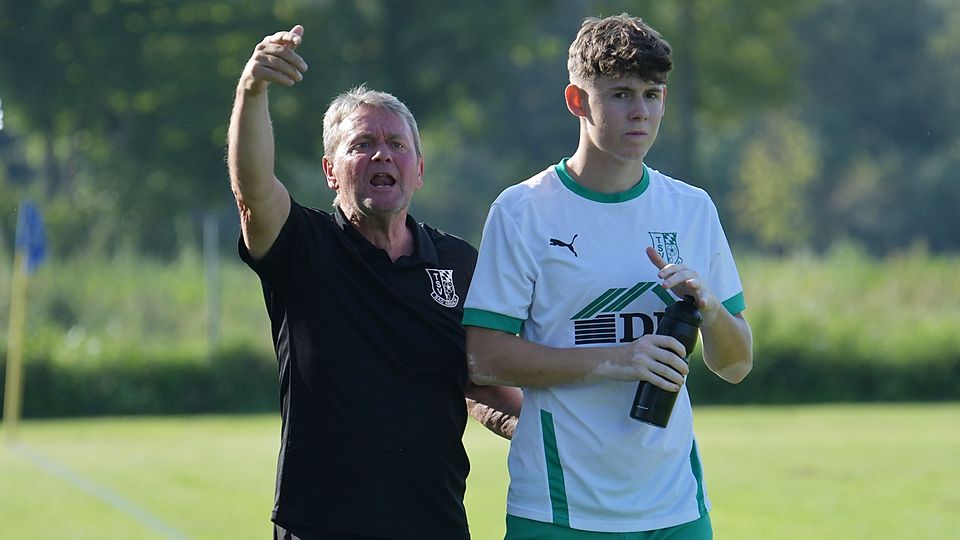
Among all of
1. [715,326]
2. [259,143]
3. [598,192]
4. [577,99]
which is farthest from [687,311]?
[259,143]

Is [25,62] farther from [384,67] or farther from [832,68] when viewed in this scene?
Result: [832,68]

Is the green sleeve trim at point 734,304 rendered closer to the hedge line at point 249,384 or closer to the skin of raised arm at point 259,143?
the skin of raised arm at point 259,143

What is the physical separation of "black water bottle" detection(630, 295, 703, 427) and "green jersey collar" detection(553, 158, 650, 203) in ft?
1.15

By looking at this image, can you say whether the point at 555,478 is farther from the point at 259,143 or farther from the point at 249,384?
the point at 249,384

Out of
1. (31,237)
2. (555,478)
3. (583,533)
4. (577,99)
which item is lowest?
(583,533)

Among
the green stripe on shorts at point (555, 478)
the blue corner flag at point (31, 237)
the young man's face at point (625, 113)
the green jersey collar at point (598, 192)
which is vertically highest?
the blue corner flag at point (31, 237)

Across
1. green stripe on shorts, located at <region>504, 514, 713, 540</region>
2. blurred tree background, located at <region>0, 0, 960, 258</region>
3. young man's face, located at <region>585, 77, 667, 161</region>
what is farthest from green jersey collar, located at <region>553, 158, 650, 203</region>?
blurred tree background, located at <region>0, 0, 960, 258</region>

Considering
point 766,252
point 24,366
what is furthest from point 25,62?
point 766,252

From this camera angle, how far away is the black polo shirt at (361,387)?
453 centimetres

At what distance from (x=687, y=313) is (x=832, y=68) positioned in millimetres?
62505

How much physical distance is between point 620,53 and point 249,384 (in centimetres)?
2409

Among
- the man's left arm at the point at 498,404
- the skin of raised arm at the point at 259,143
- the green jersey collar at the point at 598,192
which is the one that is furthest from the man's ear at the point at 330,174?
the green jersey collar at the point at 598,192

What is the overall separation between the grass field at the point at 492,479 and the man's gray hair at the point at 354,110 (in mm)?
6215

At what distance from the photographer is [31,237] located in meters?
21.6
